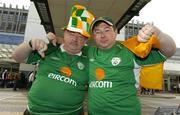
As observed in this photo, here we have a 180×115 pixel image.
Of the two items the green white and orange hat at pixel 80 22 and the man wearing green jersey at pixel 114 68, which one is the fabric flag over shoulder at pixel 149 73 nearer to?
the man wearing green jersey at pixel 114 68

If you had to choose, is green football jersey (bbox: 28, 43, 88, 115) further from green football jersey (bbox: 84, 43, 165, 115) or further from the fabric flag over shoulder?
the fabric flag over shoulder

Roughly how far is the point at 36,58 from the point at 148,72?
86 cm

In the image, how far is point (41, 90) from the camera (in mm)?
1899

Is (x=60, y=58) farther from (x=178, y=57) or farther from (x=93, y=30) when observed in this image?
(x=178, y=57)

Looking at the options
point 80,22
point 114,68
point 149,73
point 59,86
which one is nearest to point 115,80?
point 114,68

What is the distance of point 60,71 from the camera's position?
6.34 feet

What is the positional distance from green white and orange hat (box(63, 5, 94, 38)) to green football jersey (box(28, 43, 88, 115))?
0.66 feet

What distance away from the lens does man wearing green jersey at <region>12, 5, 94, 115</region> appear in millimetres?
1869

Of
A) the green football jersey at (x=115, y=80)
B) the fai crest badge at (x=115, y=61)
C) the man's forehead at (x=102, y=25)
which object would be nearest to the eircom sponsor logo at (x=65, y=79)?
the green football jersey at (x=115, y=80)

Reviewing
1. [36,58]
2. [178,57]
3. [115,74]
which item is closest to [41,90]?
[36,58]

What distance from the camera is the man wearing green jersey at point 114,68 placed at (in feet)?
5.79

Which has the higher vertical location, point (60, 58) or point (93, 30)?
point (93, 30)

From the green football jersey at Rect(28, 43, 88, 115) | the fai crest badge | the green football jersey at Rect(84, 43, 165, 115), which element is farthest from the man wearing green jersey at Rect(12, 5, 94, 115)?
the fai crest badge

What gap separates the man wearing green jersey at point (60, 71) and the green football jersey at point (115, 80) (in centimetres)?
11
